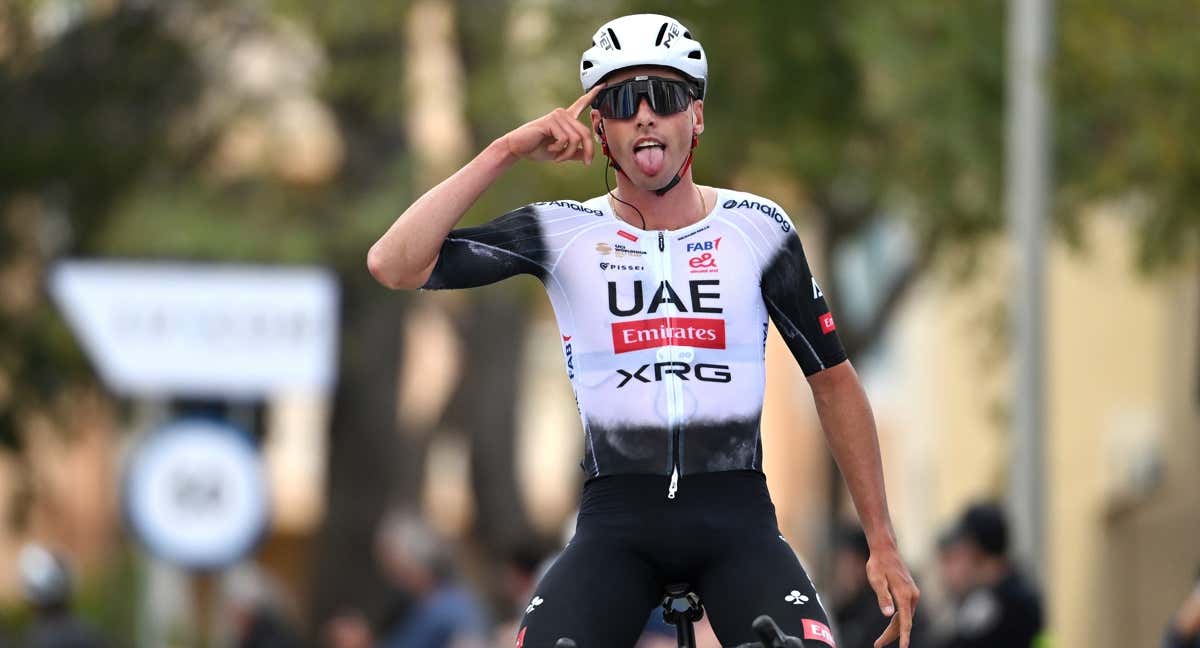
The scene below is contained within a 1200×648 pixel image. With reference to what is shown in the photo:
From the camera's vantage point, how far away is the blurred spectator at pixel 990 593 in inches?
456

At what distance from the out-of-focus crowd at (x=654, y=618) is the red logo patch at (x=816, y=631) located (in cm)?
312

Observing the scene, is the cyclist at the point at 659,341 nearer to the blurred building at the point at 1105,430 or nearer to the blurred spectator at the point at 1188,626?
the blurred spectator at the point at 1188,626

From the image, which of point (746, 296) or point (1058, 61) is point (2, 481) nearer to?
point (1058, 61)

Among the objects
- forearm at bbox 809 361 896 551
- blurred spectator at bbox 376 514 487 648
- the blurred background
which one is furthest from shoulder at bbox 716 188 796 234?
blurred spectator at bbox 376 514 487 648

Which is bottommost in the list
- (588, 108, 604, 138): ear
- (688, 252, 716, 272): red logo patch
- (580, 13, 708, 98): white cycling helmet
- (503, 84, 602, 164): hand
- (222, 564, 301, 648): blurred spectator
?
(222, 564, 301, 648): blurred spectator

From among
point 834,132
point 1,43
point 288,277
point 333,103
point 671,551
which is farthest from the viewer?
point 333,103

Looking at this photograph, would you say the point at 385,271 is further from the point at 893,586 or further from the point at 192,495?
the point at 192,495

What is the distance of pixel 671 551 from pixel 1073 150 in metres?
12.6

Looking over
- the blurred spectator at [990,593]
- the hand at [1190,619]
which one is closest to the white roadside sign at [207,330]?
the blurred spectator at [990,593]

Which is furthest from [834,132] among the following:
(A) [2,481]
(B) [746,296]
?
(A) [2,481]

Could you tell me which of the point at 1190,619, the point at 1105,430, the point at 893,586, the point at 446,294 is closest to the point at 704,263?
the point at 893,586

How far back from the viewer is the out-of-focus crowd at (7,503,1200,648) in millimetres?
11594

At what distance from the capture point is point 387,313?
2683 centimetres

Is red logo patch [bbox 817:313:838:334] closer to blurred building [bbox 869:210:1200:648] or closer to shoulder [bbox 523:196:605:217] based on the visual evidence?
shoulder [bbox 523:196:605:217]
